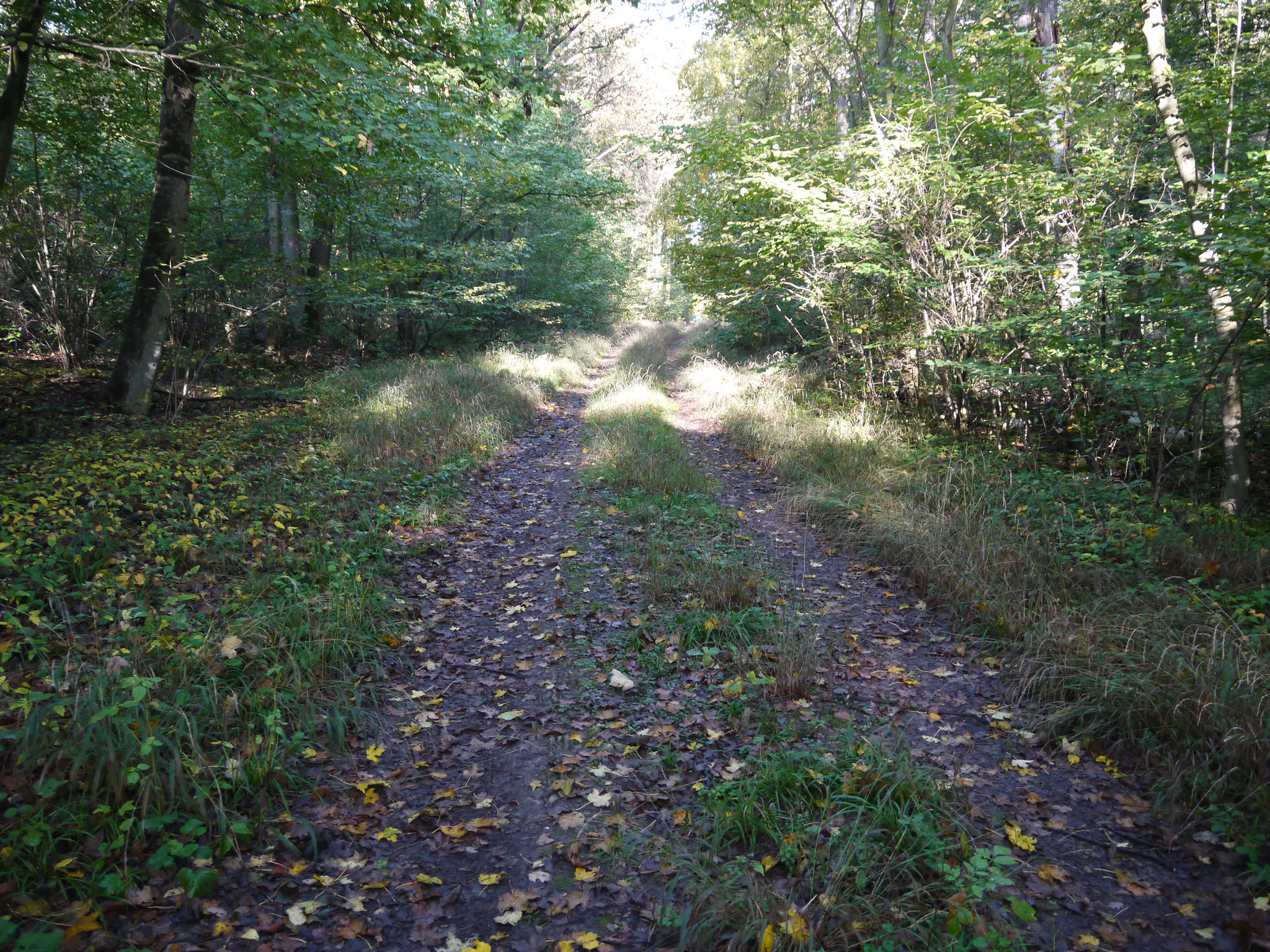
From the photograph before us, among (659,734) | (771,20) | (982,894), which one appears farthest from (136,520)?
(771,20)

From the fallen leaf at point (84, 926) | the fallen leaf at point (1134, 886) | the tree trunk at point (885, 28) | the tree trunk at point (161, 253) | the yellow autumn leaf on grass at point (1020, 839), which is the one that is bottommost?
the fallen leaf at point (1134, 886)

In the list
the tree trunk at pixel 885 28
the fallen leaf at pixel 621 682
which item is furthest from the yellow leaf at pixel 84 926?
the tree trunk at pixel 885 28

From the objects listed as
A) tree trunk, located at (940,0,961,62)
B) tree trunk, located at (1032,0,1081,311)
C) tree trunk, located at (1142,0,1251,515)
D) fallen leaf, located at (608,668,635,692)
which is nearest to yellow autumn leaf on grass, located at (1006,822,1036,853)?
fallen leaf, located at (608,668,635,692)

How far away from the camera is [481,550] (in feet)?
21.5

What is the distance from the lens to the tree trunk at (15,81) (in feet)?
17.7

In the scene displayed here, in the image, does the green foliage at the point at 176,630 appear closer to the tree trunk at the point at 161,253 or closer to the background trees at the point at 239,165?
the tree trunk at the point at 161,253

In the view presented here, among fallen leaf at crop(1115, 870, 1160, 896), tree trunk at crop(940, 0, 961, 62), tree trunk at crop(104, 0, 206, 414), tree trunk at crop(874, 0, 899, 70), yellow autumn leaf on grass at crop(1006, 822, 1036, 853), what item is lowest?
fallen leaf at crop(1115, 870, 1160, 896)

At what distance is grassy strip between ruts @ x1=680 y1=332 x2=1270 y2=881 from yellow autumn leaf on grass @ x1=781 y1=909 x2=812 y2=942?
2039 millimetres

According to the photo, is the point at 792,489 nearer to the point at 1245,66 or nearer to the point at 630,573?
the point at 630,573

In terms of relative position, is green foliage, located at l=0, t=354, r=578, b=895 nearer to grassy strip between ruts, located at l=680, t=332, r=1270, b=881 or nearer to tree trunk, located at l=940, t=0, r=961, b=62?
grassy strip between ruts, located at l=680, t=332, r=1270, b=881

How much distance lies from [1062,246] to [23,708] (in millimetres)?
9225

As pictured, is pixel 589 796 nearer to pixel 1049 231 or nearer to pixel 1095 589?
pixel 1095 589

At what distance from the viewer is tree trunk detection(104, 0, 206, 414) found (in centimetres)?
807

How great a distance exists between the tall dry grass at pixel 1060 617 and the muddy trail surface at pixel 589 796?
0.88ft
